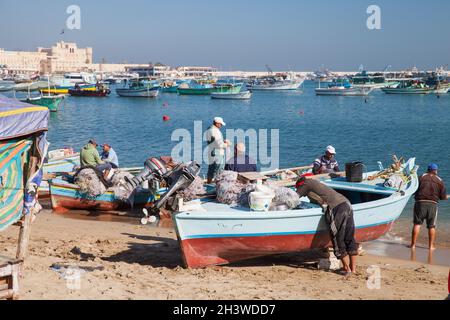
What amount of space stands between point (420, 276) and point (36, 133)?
6.31 metres

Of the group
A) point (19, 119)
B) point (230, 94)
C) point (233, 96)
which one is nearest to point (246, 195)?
point (19, 119)

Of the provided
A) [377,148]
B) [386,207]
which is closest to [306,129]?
[377,148]

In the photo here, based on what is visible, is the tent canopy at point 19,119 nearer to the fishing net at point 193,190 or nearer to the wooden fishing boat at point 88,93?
the fishing net at point 193,190

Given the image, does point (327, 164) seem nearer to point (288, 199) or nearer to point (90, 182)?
point (288, 199)

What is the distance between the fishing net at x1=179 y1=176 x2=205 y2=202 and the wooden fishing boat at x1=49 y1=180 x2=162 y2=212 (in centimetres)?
285

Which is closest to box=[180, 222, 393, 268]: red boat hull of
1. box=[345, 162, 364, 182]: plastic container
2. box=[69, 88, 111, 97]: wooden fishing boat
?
box=[345, 162, 364, 182]: plastic container

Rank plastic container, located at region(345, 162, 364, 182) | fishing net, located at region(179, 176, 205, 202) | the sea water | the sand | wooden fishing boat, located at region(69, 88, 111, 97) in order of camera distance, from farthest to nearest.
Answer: wooden fishing boat, located at region(69, 88, 111, 97) < the sea water < plastic container, located at region(345, 162, 364, 182) < fishing net, located at region(179, 176, 205, 202) < the sand

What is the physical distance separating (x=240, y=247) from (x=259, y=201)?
0.77 m

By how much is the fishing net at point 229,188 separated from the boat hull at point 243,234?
388mm

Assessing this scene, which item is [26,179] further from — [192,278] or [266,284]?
[266,284]

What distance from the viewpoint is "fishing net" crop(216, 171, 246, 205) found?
10.6 m

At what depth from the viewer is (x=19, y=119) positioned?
25.5ft

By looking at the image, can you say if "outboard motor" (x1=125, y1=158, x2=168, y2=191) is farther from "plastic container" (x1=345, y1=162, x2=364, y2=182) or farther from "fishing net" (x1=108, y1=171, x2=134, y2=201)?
"plastic container" (x1=345, y1=162, x2=364, y2=182)

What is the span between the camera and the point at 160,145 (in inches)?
1406
